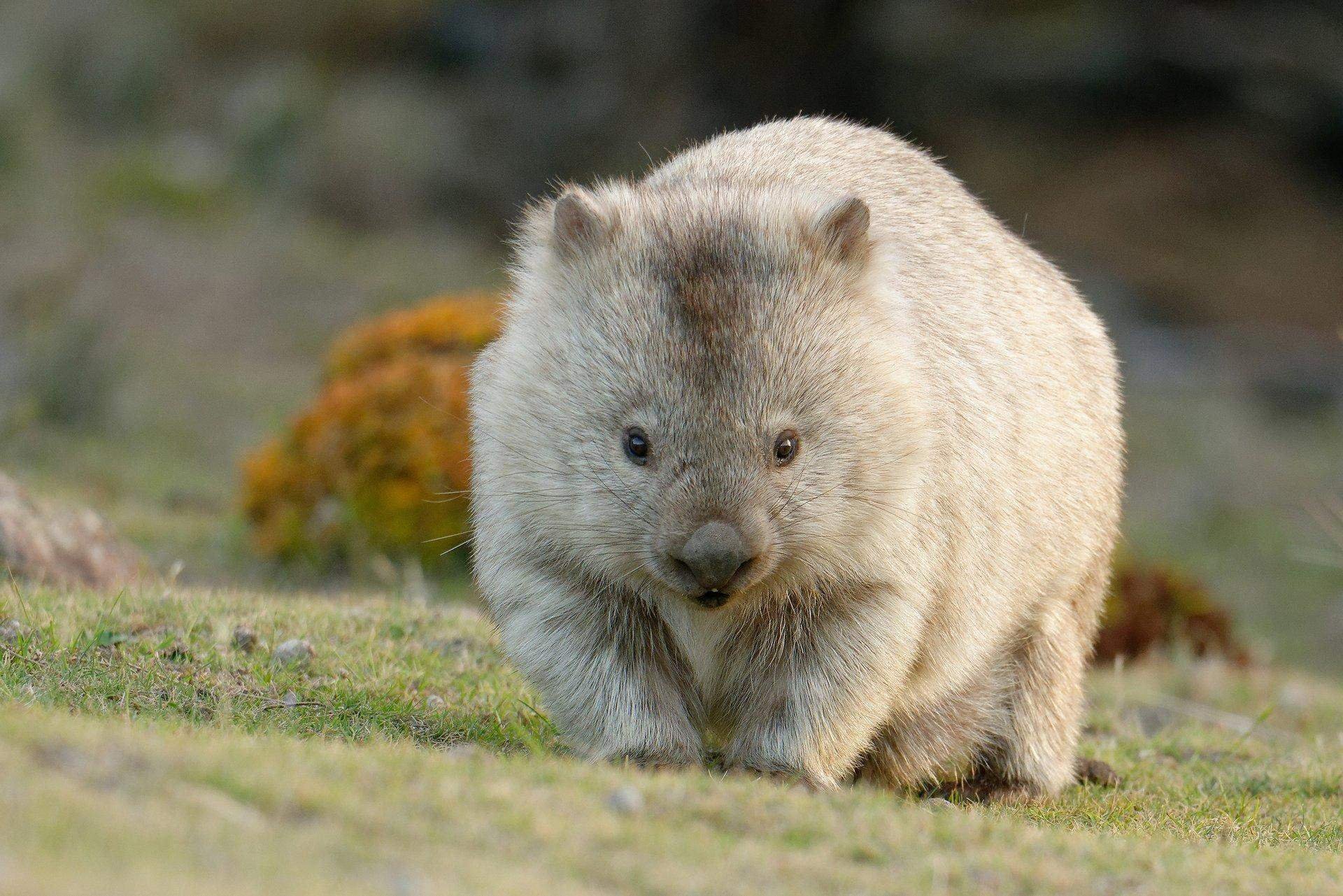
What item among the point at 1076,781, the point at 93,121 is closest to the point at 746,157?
the point at 1076,781

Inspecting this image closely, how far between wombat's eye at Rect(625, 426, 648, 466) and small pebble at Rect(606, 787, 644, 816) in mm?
930

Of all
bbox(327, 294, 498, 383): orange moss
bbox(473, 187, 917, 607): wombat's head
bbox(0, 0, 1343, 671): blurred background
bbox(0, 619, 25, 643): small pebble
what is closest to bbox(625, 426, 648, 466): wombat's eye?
bbox(473, 187, 917, 607): wombat's head

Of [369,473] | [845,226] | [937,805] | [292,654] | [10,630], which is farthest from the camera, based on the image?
[369,473]

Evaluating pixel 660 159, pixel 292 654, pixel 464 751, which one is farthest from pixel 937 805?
pixel 660 159

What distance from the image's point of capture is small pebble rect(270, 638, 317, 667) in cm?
493

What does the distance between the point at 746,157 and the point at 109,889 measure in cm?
349

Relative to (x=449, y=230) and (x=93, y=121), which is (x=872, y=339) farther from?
(x=93, y=121)

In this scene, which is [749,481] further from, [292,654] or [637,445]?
[292,654]

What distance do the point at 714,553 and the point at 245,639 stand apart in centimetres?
193

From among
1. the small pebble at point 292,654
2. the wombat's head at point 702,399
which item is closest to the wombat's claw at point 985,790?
the wombat's head at point 702,399

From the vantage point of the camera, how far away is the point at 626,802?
330 centimetres

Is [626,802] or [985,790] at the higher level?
[626,802]

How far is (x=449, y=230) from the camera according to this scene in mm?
17766

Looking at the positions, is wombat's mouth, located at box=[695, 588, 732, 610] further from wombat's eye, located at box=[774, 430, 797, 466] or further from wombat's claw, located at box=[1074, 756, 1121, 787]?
wombat's claw, located at box=[1074, 756, 1121, 787]
